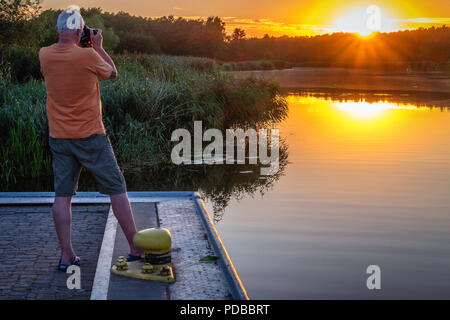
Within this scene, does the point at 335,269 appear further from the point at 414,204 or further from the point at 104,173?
the point at 414,204

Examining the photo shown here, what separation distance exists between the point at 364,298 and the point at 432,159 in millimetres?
9315

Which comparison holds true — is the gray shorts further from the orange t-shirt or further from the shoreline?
the shoreline

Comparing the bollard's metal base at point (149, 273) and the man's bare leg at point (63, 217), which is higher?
the man's bare leg at point (63, 217)

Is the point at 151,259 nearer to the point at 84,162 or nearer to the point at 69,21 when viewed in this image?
the point at 84,162

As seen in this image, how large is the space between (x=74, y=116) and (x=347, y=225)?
4.42m

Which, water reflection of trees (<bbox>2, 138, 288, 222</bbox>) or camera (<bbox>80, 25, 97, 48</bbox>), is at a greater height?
camera (<bbox>80, 25, 97, 48</bbox>)

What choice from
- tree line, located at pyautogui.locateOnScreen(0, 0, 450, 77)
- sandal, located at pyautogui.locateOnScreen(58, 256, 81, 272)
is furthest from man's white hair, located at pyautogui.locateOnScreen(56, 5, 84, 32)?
tree line, located at pyautogui.locateOnScreen(0, 0, 450, 77)

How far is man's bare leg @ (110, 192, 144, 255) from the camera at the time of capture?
205 inches

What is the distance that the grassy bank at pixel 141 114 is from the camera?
11711 millimetres

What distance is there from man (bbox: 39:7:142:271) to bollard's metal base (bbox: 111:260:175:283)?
0.40 metres

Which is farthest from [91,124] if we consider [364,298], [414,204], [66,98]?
[414,204]

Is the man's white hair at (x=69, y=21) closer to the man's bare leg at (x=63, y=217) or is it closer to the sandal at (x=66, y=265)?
the man's bare leg at (x=63, y=217)

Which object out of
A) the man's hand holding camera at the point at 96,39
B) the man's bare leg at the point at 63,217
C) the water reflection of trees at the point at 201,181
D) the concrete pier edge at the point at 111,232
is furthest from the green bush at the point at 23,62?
the man's bare leg at the point at 63,217

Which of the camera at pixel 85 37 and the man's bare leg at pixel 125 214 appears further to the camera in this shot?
the man's bare leg at pixel 125 214
